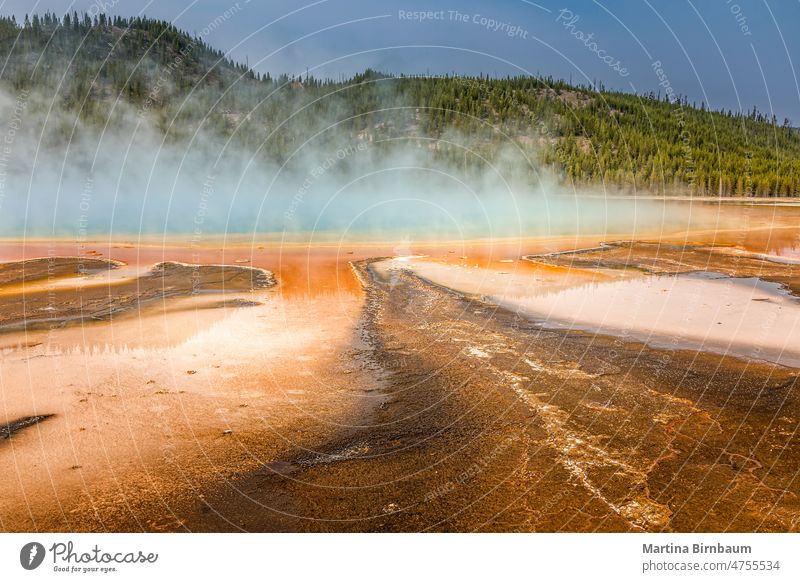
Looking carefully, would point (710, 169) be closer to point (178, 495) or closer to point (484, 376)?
point (484, 376)

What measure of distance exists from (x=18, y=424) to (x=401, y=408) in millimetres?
5330

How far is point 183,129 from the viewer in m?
95.8

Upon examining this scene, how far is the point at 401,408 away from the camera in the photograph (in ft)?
26.9

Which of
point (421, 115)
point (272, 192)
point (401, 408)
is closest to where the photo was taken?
point (401, 408)

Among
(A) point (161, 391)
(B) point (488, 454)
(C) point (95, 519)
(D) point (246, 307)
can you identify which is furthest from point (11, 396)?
(B) point (488, 454)

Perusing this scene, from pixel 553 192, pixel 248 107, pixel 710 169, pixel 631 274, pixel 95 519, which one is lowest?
pixel 95 519

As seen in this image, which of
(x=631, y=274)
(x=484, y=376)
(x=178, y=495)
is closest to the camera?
(x=178, y=495)

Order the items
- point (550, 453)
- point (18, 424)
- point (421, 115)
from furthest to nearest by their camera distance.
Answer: point (421, 115) → point (18, 424) → point (550, 453)

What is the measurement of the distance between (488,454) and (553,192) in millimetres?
67210

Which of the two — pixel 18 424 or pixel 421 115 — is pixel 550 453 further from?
pixel 421 115

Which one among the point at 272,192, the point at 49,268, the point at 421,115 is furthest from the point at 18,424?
the point at 421,115
